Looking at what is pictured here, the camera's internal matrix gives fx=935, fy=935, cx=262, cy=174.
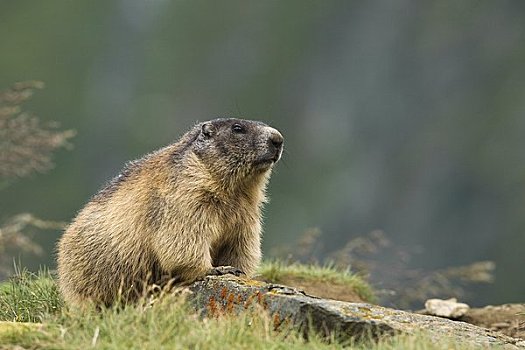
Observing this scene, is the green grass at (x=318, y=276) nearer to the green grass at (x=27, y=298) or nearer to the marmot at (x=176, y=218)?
the marmot at (x=176, y=218)

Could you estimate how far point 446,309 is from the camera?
37.1 feet

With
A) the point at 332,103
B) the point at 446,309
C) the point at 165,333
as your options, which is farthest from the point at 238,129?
the point at 332,103

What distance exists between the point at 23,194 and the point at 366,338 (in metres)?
40.7

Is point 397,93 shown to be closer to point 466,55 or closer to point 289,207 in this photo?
point 466,55

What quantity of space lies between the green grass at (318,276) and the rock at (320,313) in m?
3.62

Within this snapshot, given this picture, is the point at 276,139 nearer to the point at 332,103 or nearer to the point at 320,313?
the point at 320,313

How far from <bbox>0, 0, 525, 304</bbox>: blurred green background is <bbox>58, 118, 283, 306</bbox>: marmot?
36.0 m

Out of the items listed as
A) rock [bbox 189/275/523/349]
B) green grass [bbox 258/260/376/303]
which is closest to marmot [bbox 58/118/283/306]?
rock [bbox 189/275/523/349]

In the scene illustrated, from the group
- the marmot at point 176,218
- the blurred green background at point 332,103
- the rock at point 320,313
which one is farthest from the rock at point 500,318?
the blurred green background at point 332,103

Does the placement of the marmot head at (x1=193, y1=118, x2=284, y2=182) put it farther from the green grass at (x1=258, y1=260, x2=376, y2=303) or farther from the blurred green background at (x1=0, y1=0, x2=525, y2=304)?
the blurred green background at (x1=0, y1=0, x2=525, y2=304)

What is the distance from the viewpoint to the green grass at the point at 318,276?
1157cm

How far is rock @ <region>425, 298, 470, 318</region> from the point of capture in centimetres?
1122

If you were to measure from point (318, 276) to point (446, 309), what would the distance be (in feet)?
5.28

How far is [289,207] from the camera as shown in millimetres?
43031
